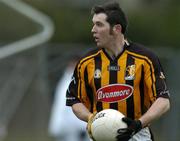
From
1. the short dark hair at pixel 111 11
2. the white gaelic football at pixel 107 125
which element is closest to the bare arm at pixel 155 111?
the white gaelic football at pixel 107 125

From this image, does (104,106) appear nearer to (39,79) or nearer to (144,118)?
(144,118)

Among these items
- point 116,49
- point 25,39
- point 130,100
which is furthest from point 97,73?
point 25,39

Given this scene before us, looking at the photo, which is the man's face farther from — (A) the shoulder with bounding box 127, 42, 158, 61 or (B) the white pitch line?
(B) the white pitch line

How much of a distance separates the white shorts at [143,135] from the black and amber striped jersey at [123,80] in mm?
162

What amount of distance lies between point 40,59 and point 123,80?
29.7 ft

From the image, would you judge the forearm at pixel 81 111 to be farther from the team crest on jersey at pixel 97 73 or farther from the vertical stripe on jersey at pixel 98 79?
the team crest on jersey at pixel 97 73

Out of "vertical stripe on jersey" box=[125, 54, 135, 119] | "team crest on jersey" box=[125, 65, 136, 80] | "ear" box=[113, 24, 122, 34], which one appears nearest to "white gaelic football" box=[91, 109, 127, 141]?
"vertical stripe on jersey" box=[125, 54, 135, 119]

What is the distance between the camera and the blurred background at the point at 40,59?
1661 cm

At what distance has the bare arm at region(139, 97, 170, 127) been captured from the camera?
8.61m

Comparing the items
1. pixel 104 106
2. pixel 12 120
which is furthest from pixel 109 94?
pixel 12 120

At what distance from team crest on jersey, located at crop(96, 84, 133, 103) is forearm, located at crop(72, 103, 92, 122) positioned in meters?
0.17

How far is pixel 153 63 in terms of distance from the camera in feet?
28.9

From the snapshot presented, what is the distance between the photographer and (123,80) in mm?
8875

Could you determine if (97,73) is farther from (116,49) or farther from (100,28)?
(100,28)
